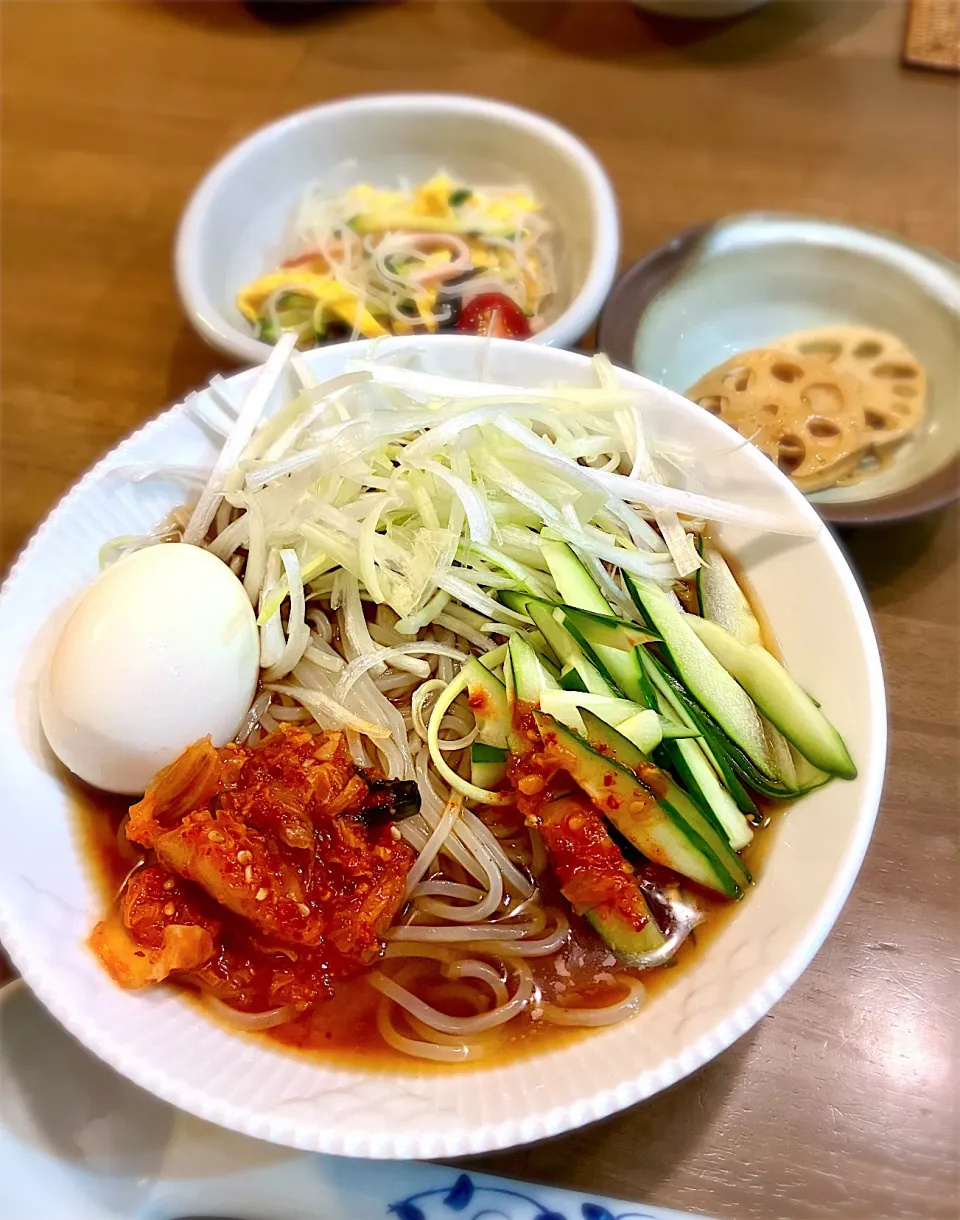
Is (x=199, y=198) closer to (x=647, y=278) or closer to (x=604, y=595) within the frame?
(x=647, y=278)

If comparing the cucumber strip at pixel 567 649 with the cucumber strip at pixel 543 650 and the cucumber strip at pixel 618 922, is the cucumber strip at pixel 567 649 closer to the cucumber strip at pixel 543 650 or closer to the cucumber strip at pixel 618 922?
the cucumber strip at pixel 543 650

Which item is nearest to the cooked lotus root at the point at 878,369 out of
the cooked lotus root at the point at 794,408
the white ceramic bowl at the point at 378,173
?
the cooked lotus root at the point at 794,408

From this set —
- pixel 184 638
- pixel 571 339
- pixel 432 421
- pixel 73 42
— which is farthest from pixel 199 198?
pixel 73 42

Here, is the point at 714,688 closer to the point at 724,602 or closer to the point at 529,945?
the point at 724,602

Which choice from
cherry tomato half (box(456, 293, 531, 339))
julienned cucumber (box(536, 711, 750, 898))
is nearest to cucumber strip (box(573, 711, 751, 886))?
julienned cucumber (box(536, 711, 750, 898))

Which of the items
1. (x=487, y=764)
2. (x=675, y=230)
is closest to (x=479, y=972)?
(x=487, y=764)
